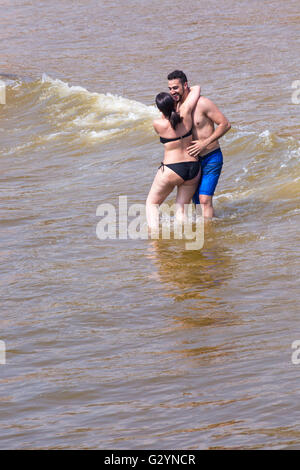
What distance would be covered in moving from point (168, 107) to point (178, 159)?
649 millimetres

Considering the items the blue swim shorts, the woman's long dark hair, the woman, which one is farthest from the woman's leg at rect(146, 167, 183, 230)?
the woman's long dark hair

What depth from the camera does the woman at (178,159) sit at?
7.50m

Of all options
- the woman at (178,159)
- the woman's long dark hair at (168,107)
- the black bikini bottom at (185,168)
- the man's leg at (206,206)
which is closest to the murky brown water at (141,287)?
the man's leg at (206,206)

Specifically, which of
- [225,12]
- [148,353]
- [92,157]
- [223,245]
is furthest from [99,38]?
[148,353]

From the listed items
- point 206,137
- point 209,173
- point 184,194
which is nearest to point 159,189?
point 184,194

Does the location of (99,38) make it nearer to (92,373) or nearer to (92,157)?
(92,157)

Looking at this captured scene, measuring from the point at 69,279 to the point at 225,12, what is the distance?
1919cm

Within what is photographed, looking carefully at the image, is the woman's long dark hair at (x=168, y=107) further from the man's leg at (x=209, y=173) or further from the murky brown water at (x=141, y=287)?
the murky brown water at (x=141, y=287)

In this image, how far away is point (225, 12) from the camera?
82.0ft

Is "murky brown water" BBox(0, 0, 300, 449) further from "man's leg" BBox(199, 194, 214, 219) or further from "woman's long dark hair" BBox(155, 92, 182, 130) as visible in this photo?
"woman's long dark hair" BBox(155, 92, 182, 130)

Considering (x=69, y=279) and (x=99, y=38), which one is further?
(x=99, y=38)

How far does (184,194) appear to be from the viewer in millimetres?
7910

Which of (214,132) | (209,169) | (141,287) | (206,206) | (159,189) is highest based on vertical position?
(214,132)

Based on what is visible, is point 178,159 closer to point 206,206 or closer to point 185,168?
point 185,168
